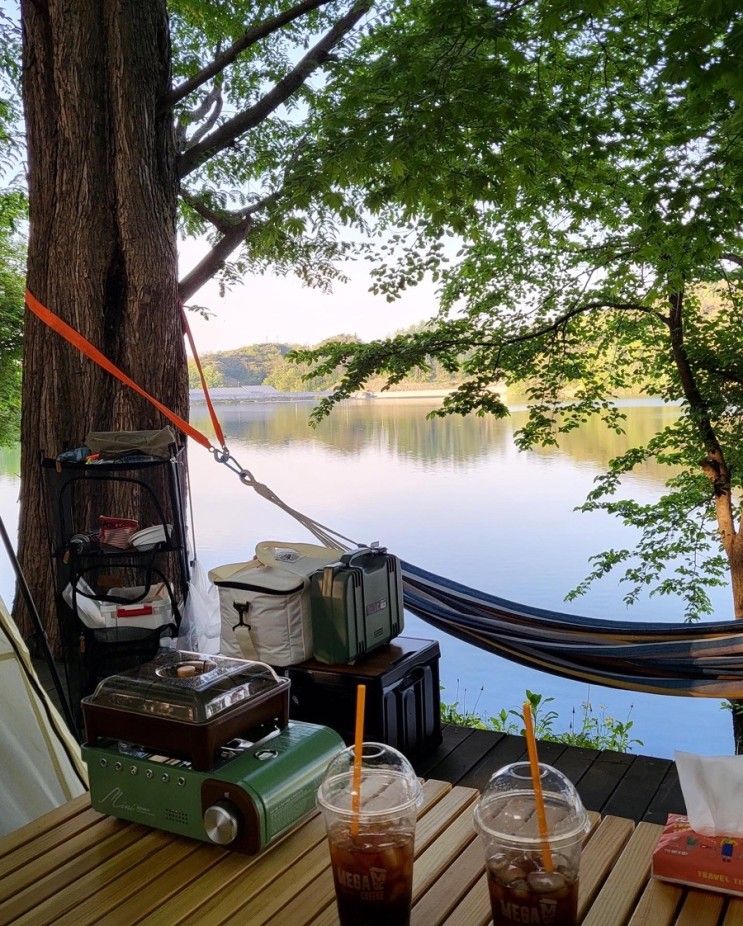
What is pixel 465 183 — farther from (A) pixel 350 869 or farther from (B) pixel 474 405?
(A) pixel 350 869

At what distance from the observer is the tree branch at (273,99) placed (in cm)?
394

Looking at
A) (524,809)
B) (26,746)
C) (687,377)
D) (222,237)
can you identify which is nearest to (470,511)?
(687,377)

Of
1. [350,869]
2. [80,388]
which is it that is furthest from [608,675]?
[80,388]

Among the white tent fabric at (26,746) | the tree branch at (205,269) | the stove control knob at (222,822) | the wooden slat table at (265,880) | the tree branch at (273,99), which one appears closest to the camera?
the wooden slat table at (265,880)

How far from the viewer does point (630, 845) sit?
3.20 ft

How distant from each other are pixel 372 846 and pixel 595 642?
79.9 inches

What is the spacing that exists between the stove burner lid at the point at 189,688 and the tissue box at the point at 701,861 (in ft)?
1.65

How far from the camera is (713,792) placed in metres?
0.96

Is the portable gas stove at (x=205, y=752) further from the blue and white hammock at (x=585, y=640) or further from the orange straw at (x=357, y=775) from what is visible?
the blue and white hammock at (x=585, y=640)

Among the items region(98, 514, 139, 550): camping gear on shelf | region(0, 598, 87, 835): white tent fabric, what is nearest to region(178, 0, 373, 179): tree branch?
region(98, 514, 139, 550): camping gear on shelf

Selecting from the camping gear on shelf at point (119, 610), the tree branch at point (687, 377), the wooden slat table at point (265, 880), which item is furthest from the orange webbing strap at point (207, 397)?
the tree branch at point (687, 377)

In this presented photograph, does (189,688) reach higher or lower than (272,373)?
lower

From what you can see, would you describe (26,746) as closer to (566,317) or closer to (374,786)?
(374,786)

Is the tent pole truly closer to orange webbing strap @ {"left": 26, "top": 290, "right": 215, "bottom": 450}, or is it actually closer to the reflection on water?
orange webbing strap @ {"left": 26, "top": 290, "right": 215, "bottom": 450}
